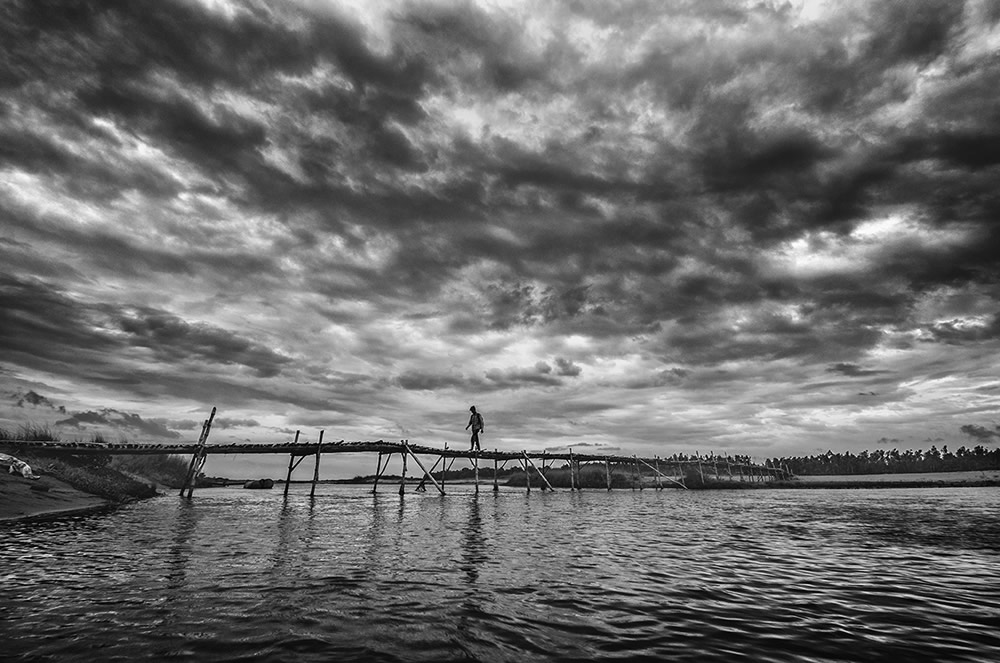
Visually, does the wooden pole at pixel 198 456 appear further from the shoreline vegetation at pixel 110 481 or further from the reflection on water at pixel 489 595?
the reflection on water at pixel 489 595

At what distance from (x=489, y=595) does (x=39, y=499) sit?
24.6 metres

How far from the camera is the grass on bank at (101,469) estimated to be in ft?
94.3

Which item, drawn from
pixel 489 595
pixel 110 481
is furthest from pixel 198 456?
pixel 489 595

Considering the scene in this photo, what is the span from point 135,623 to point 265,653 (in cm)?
291

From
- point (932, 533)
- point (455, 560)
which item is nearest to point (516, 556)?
point (455, 560)

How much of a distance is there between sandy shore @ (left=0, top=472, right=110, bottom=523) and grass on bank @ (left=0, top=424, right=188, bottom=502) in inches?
88.1

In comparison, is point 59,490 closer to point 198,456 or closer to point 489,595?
point 198,456

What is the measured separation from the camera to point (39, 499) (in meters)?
21.6

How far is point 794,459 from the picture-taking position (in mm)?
199250

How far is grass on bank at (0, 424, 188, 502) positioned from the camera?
28750 mm

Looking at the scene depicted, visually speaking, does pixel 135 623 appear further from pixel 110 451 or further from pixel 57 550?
pixel 110 451

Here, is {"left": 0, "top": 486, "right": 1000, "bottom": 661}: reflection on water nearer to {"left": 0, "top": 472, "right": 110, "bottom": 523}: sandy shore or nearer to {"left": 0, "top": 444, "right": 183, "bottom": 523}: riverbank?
{"left": 0, "top": 472, "right": 110, "bottom": 523}: sandy shore

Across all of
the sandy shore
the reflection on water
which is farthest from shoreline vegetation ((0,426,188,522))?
the reflection on water

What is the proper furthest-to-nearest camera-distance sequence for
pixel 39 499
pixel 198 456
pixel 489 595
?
1. pixel 198 456
2. pixel 39 499
3. pixel 489 595
